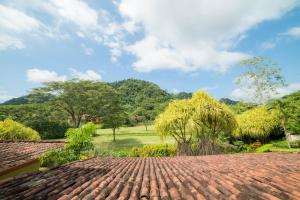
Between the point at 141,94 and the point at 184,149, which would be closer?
the point at 184,149

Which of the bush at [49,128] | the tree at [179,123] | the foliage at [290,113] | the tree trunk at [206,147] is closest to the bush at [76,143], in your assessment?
the tree at [179,123]

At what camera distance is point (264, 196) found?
355 centimetres

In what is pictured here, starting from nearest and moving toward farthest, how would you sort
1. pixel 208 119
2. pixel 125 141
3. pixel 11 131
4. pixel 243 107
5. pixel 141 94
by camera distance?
pixel 208 119
pixel 11 131
pixel 243 107
pixel 125 141
pixel 141 94

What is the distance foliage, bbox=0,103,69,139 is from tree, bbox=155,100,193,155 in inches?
1239

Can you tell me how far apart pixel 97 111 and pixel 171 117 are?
28069mm

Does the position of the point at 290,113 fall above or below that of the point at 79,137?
above

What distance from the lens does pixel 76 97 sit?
44438 mm

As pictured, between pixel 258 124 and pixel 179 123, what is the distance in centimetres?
1736

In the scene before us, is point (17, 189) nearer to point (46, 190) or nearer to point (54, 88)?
point (46, 190)

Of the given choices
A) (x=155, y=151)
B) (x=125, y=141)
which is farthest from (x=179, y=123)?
(x=125, y=141)

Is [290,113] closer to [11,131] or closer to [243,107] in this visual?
[243,107]

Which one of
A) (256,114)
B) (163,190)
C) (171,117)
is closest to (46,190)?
(163,190)

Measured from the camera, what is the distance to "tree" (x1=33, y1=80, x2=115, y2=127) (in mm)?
44500

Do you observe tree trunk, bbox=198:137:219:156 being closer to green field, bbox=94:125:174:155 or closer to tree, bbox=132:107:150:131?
green field, bbox=94:125:174:155
